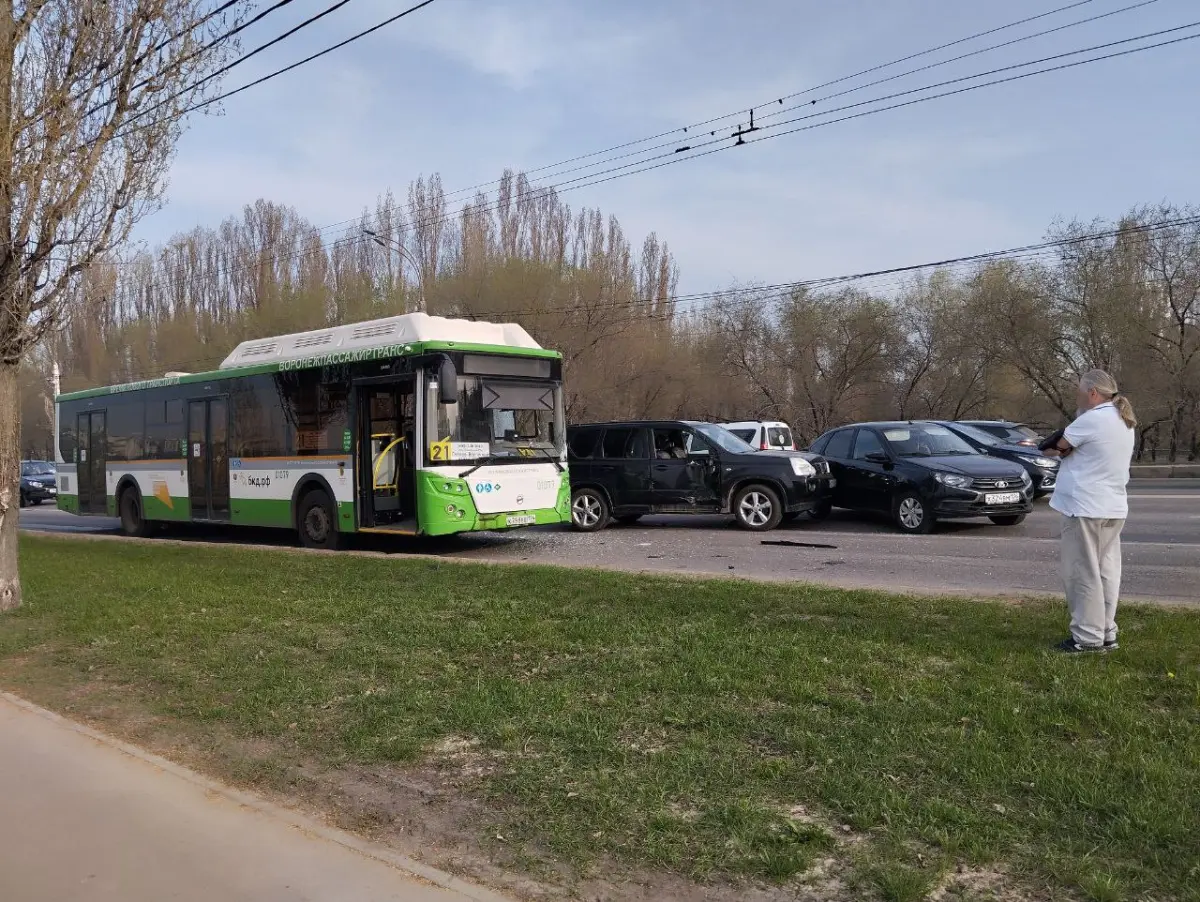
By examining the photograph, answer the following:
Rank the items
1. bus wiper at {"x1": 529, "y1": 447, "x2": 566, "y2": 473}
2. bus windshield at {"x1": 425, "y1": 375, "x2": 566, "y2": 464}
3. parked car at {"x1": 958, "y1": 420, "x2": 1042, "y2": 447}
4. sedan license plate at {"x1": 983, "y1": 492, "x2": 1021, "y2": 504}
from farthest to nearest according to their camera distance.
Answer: parked car at {"x1": 958, "y1": 420, "x2": 1042, "y2": 447}, bus wiper at {"x1": 529, "y1": 447, "x2": 566, "y2": 473}, sedan license plate at {"x1": 983, "y1": 492, "x2": 1021, "y2": 504}, bus windshield at {"x1": 425, "y1": 375, "x2": 566, "y2": 464}

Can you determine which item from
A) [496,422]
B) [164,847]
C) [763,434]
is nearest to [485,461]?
[496,422]

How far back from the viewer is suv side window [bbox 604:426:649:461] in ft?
52.0

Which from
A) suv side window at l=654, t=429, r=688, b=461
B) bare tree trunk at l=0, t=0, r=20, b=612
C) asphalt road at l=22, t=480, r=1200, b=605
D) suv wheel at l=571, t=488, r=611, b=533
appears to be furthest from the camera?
suv wheel at l=571, t=488, r=611, b=533

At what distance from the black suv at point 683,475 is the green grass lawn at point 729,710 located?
6189 mm

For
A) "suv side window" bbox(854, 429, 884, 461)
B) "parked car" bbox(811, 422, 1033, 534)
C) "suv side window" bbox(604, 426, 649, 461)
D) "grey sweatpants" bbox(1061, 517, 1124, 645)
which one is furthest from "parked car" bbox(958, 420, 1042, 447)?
"grey sweatpants" bbox(1061, 517, 1124, 645)

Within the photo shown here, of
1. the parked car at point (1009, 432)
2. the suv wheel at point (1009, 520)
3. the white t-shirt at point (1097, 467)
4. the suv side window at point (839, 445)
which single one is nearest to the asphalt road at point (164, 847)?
the white t-shirt at point (1097, 467)

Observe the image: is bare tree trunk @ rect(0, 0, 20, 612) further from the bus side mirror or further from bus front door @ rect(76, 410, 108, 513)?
bus front door @ rect(76, 410, 108, 513)

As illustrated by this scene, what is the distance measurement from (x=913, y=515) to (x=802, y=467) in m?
1.82

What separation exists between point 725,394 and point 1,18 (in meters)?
39.7

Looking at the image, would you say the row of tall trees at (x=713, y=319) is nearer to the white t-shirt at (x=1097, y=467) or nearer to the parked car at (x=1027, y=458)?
the parked car at (x=1027, y=458)

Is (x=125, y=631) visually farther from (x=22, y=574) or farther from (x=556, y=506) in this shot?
(x=556, y=506)

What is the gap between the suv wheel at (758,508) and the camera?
48.5 ft

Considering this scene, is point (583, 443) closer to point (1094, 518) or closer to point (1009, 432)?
point (1009, 432)

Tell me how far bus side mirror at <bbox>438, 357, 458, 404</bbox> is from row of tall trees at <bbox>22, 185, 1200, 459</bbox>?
27100 millimetres
